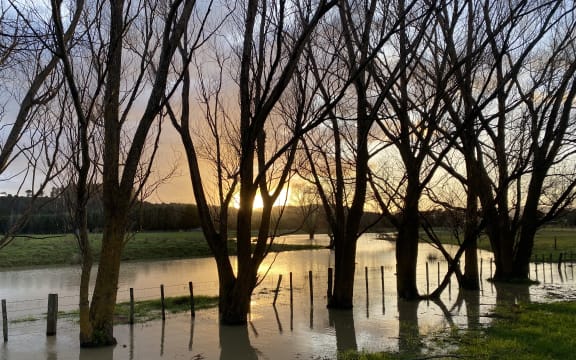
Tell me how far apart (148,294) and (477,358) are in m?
14.5

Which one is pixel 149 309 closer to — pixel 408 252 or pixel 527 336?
pixel 408 252

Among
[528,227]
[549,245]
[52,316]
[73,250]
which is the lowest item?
[52,316]

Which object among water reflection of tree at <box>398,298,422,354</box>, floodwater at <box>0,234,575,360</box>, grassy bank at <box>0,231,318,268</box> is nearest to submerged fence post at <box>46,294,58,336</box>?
floodwater at <box>0,234,575,360</box>

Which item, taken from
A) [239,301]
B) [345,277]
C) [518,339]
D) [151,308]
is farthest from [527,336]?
[151,308]

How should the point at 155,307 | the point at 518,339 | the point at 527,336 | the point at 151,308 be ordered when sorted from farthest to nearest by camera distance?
the point at 155,307 → the point at 151,308 → the point at 527,336 → the point at 518,339

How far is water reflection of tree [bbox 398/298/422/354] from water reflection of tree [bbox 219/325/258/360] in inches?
101

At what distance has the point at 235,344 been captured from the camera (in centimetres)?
1038

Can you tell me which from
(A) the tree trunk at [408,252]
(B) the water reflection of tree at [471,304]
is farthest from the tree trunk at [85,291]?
(A) the tree trunk at [408,252]

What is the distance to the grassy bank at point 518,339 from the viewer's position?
793cm

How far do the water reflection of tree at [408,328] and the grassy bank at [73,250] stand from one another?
70.9 feet

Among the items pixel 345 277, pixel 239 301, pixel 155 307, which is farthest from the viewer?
pixel 155 307

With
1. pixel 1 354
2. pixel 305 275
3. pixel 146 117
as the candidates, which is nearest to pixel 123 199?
pixel 146 117

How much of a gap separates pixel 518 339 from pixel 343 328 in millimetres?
3655

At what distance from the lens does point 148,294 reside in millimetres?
19797
